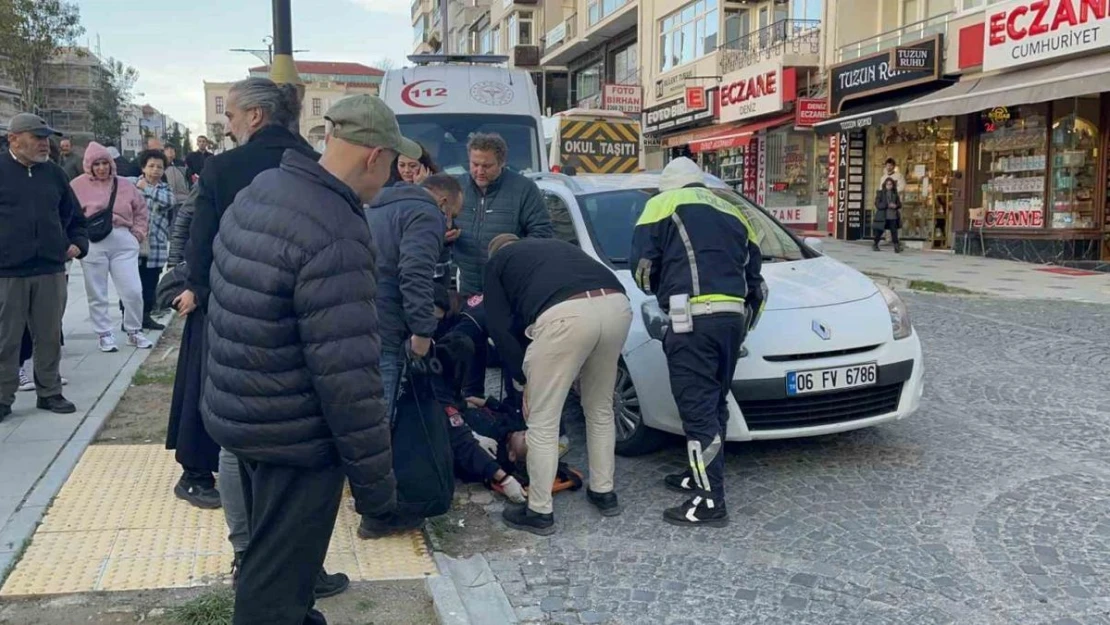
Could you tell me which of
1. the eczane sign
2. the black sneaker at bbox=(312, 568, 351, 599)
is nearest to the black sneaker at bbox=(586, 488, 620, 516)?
the black sneaker at bbox=(312, 568, 351, 599)

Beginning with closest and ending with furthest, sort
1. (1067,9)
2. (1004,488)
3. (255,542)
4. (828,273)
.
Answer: (255,542)
(1004,488)
(828,273)
(1067,9)

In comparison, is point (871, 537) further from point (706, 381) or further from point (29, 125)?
point (29, 125)

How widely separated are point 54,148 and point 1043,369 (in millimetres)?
7953

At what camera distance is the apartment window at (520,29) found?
4575 cm

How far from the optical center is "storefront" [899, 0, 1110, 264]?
48.6 ft

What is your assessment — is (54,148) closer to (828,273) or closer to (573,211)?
(573,211)

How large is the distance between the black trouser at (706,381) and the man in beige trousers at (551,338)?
1.06 ft

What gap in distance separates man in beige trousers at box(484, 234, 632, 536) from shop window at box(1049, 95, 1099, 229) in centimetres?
1457

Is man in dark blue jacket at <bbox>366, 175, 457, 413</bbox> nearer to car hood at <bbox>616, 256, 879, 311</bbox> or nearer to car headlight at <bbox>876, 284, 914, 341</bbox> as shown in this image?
car hood at <bbox>616, 256, 879, 311</bbox>

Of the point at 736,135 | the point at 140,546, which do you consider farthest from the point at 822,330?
the point at 736,135

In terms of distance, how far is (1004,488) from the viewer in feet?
16.0

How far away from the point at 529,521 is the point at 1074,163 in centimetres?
1524

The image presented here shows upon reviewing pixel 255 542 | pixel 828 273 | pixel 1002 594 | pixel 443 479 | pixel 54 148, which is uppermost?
pixel 54 148

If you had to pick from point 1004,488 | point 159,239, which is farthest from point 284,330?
point 159,239
